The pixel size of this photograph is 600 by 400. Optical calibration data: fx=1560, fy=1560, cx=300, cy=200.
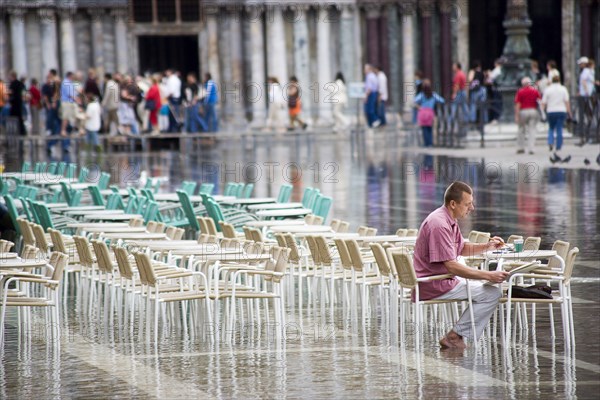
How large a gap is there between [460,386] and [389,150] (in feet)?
92.7

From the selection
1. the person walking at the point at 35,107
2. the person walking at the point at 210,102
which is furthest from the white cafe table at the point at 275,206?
the person walking at the point at 35,107

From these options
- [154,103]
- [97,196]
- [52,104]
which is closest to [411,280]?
[97,196]

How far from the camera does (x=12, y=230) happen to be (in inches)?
838

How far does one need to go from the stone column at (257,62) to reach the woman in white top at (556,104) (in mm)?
17977

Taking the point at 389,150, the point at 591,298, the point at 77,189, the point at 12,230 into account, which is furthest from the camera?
the point at 389,150

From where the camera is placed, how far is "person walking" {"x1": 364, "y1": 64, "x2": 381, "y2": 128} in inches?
1727

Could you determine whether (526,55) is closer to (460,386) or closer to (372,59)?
(372,59)

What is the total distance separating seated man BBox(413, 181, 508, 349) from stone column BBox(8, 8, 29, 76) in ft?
121

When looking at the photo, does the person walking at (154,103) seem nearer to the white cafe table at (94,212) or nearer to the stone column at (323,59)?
the stone column at (323,59)

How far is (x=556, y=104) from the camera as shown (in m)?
31.4

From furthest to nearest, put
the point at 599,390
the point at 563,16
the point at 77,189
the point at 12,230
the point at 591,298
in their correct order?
the point at 563,16, the point at 77,189, the point at 12,230, the point at 591,298, the point at 599,390

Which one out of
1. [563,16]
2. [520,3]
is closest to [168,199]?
[520,3]

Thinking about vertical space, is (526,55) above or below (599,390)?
above

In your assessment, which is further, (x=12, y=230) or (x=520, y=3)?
(x=520, y=3)
